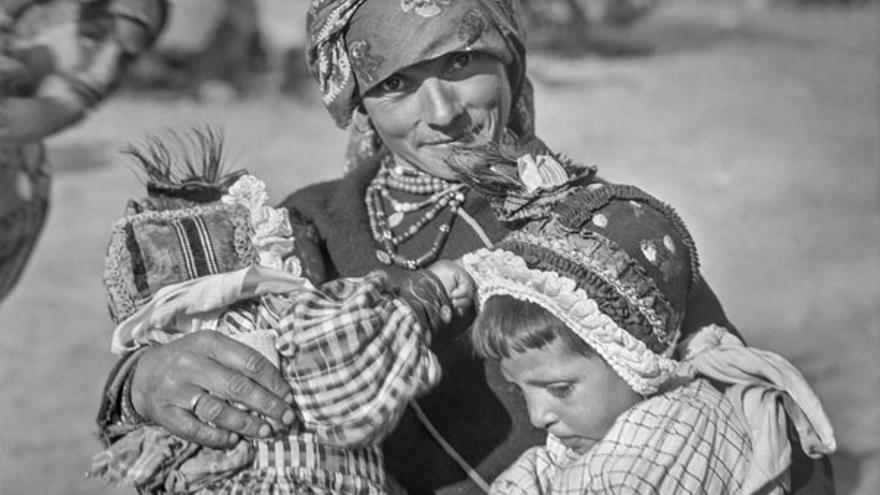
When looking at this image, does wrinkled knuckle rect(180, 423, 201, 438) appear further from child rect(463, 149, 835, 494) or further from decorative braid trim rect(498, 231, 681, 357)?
decorative braid trim rect(498, 231, 681, 357)

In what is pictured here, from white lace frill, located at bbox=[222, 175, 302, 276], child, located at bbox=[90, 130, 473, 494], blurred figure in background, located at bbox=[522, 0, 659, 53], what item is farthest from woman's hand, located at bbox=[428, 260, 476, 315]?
blurred figure in background, located at bbox=[522, 0, 659, 53]

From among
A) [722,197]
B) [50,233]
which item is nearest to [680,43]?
[722,197]

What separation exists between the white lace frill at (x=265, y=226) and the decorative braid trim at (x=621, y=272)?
1.62 ft

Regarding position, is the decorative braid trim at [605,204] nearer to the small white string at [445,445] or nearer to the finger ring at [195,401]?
the small white string at [445,445]

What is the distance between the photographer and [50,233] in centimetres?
803

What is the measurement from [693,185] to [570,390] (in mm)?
6907

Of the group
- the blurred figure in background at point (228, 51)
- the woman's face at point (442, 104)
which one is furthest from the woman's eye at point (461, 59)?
the blurred figure in background at point (228, 51)

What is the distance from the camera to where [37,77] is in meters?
5.74

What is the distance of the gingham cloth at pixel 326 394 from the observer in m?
2.53

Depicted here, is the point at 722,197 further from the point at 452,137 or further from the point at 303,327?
the point at 303,327

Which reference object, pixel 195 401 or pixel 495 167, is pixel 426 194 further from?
pixel 195 401

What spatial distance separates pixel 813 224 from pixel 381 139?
20.6ft

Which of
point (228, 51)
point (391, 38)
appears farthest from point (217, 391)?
point (228, 51)

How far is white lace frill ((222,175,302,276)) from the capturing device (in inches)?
107
